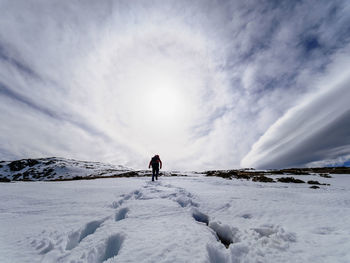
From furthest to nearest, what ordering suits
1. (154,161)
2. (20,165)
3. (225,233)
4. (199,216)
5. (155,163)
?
(20,165) → (154,161) → (155,163) → (199,216) → (225,233)

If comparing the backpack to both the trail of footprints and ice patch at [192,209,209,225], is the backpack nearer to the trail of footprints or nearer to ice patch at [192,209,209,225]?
the trail of footprints

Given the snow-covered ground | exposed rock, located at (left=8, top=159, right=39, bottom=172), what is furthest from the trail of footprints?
exposed rock, located at (left=8, top=159, right=39, bottom=172)

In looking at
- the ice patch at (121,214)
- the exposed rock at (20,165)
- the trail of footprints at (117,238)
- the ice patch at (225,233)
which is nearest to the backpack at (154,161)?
the ice patch at (121,214)

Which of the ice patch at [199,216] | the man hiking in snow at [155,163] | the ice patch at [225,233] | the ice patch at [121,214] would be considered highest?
the man hiking in snow at [155,163]

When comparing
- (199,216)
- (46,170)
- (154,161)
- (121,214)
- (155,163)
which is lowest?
(199,216)

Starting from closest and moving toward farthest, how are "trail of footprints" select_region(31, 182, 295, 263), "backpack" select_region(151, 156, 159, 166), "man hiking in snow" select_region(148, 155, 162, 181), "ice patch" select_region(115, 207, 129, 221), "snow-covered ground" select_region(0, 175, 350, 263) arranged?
1. "snow-covered ground" select_region(0, 175, 350, 263)
2. "trail of footprints" select_region(31, 182, 295, 263)
3. "ice patch" select_region(115, 207, 129, 221)
4. "man hiking in snow" select_region(148, 155, 162, 181)
5. "backpack" select_region(151, 156, 159, 166)

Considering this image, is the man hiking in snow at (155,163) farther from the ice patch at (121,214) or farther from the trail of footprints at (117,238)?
the trail of footprints at (117,238)

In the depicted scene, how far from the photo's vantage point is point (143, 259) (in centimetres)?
238

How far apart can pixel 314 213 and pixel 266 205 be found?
1191 mm

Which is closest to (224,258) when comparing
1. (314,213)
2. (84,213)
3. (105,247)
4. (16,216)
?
(105,247)

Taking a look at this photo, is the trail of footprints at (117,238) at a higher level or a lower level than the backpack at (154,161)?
lower

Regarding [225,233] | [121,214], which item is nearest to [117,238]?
[121,214]

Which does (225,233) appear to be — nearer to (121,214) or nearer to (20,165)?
(121,214)

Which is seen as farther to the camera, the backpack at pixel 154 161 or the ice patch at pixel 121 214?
the backpack at pixel 154 161
